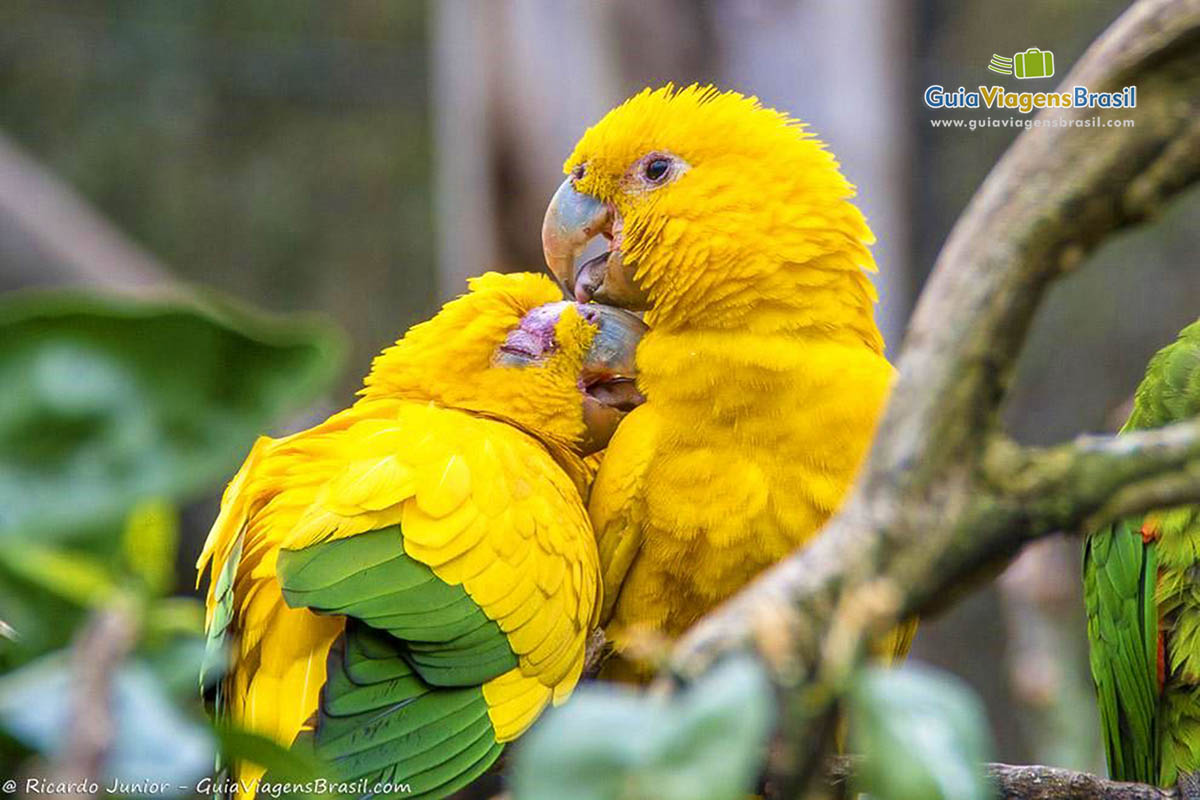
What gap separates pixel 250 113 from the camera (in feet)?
27.1

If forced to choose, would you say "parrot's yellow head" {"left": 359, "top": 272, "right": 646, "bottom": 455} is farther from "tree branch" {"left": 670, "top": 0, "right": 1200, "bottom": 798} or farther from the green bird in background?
"tree branch" {"left": 670, "top": 0, "right": 1200, "bottom": 798}

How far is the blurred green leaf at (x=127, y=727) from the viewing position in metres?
0.64

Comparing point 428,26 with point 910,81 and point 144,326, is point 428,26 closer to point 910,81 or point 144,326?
point 910,81

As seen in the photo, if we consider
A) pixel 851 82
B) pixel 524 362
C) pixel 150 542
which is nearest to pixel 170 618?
pixel 150 542

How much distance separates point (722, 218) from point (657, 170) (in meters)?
0.16

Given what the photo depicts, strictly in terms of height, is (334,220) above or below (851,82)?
above

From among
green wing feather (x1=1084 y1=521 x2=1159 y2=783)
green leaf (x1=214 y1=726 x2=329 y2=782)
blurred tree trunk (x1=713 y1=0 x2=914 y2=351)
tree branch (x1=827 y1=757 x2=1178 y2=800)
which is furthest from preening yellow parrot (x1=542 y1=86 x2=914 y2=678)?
blurred tree trunk (x1=713 y1=0 x2=914 y2=351)

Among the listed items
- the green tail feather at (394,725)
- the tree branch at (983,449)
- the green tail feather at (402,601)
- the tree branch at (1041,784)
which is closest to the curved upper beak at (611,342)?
the green tail feather at (402,601)

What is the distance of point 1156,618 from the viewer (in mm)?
2277

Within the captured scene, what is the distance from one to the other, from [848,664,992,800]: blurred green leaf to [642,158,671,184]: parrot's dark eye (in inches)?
61.9

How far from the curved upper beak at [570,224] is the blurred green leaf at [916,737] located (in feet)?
5.39

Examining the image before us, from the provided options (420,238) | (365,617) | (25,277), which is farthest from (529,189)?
(420,238)

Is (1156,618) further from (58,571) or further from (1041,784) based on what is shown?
(58,571)

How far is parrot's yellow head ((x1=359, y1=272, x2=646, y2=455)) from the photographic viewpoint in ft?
7.20
